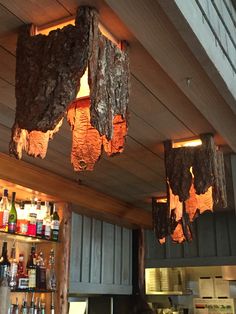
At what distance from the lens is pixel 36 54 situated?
137cm

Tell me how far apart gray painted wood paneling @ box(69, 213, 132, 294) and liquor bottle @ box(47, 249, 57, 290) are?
1.29 feet

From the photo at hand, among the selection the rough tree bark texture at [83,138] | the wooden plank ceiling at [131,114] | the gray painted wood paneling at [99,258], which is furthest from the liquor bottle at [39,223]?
the rough tree bark texture at [83,138]

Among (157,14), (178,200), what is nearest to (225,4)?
(157,14)

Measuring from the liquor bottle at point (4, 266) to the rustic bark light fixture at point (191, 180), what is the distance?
1223 mm

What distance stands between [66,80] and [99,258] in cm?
315

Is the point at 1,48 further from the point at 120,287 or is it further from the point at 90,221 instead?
the point at 120,287

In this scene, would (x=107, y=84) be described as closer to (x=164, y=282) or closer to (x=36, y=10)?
(x=36, y=10)

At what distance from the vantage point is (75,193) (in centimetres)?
347

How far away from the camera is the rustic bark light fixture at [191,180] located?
221cm

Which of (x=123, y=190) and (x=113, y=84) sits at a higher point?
(x=123, y=190)

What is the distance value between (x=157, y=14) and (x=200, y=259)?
148 inches

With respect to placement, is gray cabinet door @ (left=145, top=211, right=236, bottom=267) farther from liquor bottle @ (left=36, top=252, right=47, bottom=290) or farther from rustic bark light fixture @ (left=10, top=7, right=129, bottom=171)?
rustic bark light fixture @ (left=10, top=7, right=129, bottom=171)

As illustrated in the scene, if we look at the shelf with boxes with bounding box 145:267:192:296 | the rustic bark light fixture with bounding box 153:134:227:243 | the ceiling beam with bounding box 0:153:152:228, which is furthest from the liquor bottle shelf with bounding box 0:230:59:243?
the shelf with boxes with bounding box 145:267:192:296

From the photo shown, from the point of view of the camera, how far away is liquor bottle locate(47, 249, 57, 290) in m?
3.23
